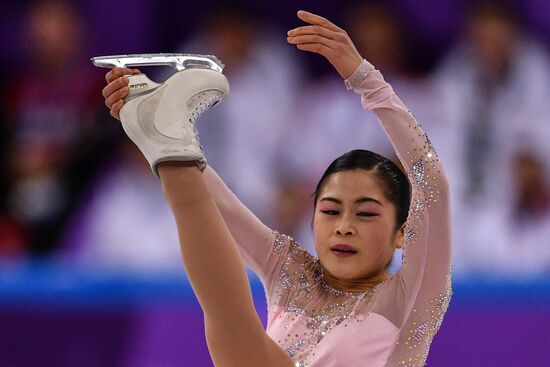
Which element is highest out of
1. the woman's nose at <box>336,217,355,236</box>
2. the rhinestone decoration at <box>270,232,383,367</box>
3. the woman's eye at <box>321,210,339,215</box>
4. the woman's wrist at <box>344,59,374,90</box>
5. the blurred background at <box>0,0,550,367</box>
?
the blurred background at <box>0,0,550,367</box>

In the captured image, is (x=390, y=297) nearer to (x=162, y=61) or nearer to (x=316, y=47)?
(x=316, y=47)

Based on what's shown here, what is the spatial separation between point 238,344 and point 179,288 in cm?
122

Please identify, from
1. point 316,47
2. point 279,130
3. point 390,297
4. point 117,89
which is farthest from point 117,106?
point 279,130

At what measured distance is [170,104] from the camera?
2.27 metres

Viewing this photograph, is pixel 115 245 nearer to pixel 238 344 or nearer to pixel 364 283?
pixel 364 283

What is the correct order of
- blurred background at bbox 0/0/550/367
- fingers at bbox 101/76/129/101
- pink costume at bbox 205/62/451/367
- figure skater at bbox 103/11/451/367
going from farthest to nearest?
blurred background at bbox 0/0/550/367 < pink costume at bbox 205/62/451/367 < fingers at bbox 101/76/129/101 < figure skater at bbox 103/11/451/367

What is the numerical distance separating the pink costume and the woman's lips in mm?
103

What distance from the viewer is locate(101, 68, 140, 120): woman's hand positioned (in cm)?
231

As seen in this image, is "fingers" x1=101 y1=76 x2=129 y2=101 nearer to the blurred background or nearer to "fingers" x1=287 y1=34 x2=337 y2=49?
"fingers" x1=287 y1=34 x2=337 y2=49

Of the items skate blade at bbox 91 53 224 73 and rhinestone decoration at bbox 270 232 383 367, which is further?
rhinestone decoration at bbox 270 232 383 367

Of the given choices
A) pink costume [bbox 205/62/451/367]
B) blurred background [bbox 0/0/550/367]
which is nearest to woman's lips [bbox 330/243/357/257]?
pink costume [bbox 205/62/451/367]

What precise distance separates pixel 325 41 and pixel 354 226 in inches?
18.1

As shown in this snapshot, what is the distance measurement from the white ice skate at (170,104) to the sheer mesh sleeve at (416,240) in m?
0.37

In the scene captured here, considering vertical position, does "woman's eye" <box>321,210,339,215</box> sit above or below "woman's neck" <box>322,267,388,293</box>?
above
